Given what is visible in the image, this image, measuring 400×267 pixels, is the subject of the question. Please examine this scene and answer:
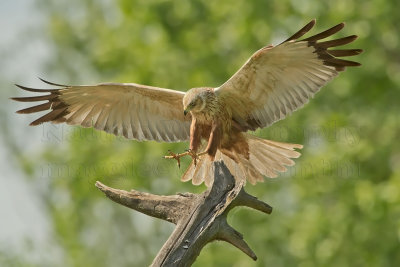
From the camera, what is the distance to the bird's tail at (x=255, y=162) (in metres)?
8.62

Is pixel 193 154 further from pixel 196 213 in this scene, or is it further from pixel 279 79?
pixel 196 213

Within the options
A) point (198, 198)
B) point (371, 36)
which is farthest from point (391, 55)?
point (198, 198)

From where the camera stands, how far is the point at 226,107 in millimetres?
8789

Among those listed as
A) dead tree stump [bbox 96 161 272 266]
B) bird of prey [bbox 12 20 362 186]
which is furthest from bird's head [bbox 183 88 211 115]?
dead tree stump [bbox 96 161 272 266]

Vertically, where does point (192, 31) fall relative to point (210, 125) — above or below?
above

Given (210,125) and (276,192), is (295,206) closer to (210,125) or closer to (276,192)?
(276,192)

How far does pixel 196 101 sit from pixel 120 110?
1319mm

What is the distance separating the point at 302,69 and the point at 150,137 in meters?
1.84

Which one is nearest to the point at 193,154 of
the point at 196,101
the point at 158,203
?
the point at 196,101

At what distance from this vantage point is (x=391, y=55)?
16.2 m

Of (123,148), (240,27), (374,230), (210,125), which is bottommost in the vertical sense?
(374,230)

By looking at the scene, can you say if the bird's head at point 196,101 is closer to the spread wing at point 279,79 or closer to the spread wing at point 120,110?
the spread wing at point 279,79

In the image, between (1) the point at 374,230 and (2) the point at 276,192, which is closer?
(1) the point at 374,230

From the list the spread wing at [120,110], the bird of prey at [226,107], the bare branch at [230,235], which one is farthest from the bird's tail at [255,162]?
the bare branch at [230,235]
